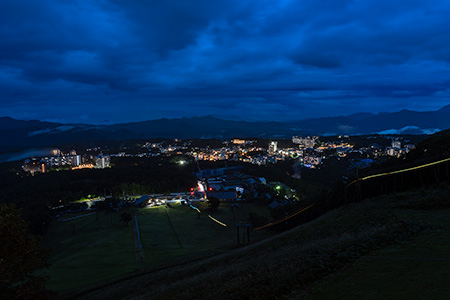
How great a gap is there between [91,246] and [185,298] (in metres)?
26.1

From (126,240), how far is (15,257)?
77.6ft

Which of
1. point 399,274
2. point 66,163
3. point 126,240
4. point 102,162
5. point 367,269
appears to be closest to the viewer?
point 399,274

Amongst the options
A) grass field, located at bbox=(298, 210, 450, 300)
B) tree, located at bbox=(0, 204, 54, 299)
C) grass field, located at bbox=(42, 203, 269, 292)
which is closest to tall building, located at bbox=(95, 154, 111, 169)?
grass field, located at bbox=(42, 203, 269, 292)

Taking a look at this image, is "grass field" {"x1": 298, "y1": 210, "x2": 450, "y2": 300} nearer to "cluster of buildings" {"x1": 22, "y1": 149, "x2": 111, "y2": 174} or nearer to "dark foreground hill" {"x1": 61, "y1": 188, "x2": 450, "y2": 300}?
"dark foreground hill" {"x1": 61, "y1": 188, "x2": 450, "y2": 300}

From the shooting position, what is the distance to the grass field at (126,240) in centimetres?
2138

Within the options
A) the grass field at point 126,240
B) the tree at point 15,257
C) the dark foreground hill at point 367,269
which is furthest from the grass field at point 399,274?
→ the grass field at point 126,240

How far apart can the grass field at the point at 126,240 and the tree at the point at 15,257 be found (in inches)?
65.2

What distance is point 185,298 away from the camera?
28.3 feet

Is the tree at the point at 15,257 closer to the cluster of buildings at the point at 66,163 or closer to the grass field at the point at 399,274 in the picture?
the grass field at the point at 399,274

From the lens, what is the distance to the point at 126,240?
3225 centimetres

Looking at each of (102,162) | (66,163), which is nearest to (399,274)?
(102,162)

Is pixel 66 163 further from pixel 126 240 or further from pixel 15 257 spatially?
pixel 15 257

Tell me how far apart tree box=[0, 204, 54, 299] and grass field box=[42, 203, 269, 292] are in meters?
1.66

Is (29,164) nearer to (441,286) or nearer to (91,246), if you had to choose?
(91,246)
